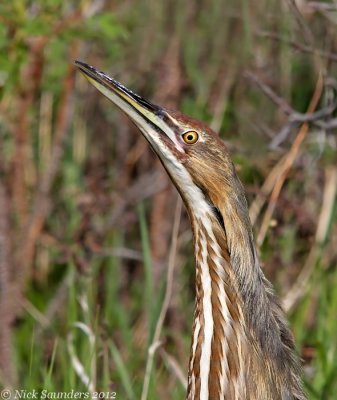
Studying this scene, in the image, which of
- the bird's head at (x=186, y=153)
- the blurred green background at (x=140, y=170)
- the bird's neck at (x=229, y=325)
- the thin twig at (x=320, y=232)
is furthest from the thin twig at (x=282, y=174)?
the bird's head at (x=186, y=153)

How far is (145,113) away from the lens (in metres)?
2.66

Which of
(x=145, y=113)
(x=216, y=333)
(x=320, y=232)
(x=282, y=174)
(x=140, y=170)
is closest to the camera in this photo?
(x=145, y=113)

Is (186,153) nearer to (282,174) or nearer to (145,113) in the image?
(145,113)

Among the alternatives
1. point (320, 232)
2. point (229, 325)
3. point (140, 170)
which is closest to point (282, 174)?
point (320, 232)

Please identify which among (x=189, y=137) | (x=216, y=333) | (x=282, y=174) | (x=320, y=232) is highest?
(x=189, y=137)

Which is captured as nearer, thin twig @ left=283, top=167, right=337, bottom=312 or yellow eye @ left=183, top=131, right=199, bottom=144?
yellow eye @ left=183, top=131, right=199, bottom=144

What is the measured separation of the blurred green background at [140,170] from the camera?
3818 millimetres

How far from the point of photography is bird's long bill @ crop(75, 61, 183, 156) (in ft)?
8.71

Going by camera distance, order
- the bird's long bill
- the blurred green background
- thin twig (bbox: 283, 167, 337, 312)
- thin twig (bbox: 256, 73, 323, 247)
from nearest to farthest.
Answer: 1. the bird's long bill
2. thin twig (bbox: 256, 73, 323, 247)
3. the blurred green background
4. thin twig (bbox: 283, 167, 337, 312)

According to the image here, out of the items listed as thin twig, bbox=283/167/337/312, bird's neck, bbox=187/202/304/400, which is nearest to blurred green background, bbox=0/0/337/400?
thin twig, bbox=283/167/337/312

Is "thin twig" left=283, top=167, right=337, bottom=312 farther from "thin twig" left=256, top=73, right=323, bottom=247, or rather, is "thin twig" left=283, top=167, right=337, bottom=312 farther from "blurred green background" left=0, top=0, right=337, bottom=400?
"thin twig" left=256, top=73, right=323, bottom=247

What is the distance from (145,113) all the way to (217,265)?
16.7 inches

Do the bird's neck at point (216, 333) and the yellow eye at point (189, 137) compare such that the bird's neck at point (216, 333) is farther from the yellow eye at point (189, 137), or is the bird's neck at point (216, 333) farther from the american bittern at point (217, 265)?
the yellow eye at point (189, 137)

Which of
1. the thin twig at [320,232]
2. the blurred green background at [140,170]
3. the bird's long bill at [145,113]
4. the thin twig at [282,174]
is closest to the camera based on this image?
the bird's long bill at [145,113]
